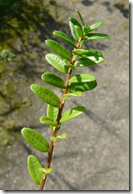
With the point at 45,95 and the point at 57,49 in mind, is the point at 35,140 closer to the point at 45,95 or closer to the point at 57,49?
the point at 45,95

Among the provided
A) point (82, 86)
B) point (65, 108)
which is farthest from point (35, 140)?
point (65, 108)

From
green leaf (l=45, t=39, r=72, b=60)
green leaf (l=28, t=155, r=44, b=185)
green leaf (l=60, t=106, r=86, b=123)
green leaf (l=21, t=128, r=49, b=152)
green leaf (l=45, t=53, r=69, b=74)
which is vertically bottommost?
green leaf (l=28, t=155, r=44, b=185)

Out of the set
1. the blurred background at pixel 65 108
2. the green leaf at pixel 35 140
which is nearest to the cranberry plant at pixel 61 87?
the green leaf at pixel 35 140

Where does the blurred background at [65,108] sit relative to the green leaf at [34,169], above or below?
below

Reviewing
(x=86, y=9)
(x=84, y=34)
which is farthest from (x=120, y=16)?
(x=84, y=34)

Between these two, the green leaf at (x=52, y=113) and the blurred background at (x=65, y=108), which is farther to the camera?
the blurred background at (x=65, y=108)

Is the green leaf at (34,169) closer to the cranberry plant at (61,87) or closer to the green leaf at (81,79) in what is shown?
the cranberry plant at (61,87)

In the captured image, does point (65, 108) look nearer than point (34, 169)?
No

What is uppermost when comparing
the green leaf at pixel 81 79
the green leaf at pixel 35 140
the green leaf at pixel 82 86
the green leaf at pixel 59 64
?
the green leaf at pixel 59 64

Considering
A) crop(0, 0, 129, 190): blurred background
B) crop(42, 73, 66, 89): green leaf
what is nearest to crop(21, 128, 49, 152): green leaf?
crop(42, 73, 66, 89): green leaf

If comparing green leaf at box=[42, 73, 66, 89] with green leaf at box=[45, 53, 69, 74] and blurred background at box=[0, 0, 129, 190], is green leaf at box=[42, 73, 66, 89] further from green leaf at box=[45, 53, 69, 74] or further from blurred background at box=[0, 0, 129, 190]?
blurred background at box=[0, 0, 129, 190]
